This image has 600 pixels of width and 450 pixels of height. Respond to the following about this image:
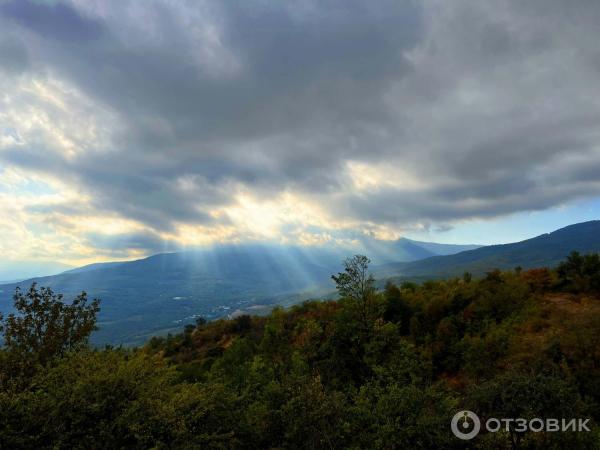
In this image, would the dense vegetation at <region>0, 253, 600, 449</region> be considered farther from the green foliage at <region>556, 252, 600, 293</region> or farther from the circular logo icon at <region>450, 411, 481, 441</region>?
the green foliage at <region>556, 252, 600, 293</region>

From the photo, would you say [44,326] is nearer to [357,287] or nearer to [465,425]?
[357,287]

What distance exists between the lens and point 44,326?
2239 centimetres

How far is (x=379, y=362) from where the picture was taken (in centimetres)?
2522

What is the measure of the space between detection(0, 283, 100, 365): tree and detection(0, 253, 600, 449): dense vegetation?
0.26 ft

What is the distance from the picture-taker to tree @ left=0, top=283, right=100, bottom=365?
21.1 metres

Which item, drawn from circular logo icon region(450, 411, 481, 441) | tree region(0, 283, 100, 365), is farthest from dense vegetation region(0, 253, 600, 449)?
circular logo icon region(450, 411, 481, 441)

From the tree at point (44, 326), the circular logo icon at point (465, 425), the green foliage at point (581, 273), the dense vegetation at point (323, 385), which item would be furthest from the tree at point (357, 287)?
the green foliage at point (581, 273)

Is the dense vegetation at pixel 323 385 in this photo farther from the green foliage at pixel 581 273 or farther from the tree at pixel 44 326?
the green foliage at pixel 581 273

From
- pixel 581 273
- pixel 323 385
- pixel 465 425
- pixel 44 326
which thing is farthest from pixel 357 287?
pixel 581 273

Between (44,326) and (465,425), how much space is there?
24.9 m

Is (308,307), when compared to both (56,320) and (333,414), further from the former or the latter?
(333,414)

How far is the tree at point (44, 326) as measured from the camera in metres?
21.1

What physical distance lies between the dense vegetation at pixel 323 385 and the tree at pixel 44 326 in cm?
8

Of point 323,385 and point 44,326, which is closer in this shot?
point 323,385
